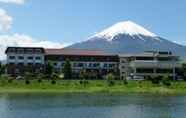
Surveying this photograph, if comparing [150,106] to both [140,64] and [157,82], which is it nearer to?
[157,82]

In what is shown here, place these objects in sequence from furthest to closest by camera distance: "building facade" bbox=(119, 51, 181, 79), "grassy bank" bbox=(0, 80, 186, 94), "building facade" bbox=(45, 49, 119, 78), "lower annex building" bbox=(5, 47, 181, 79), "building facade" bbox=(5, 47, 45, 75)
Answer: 1. "building facade" bbox=(45, 49, 119, 78)
2. "building facade" bbox=(5, 47, 45, 75)
3. "lower annex building" bbox=(5, 47, 181, 79)
4. "building facade" bbox=(119, 51, 181, 79)
5. "grassy bank" bbox=(0, 80, 186, 94)

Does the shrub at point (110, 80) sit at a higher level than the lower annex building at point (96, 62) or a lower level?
lower

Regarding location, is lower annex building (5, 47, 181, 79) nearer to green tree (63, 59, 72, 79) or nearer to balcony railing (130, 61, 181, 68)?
balcony railing (130, 61, 181, 68)

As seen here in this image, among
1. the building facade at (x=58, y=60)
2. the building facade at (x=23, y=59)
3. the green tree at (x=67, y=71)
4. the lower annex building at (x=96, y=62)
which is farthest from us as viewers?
the building facade at (x=58, y=60)

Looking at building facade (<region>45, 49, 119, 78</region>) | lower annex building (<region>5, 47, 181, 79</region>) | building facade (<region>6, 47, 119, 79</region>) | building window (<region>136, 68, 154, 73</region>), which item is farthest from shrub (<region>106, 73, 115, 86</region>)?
building facade (<region>45, 49, 119, 78</region>)

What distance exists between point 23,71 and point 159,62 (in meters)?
31.9

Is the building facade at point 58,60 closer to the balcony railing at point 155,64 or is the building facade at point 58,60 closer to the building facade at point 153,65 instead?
the building facade at point 153,65

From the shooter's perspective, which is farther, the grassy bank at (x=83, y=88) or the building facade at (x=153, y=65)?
the building facade at (x=153, y=65)

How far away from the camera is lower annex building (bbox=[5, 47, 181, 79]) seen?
126 m

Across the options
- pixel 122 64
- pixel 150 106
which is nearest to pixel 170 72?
pixel 122 64

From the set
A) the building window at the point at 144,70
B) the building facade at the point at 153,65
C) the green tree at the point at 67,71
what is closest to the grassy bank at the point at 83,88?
the green tree at the point at 67,71

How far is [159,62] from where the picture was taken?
126m

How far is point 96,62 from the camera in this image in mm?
133250

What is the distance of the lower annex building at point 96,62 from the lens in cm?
12575
